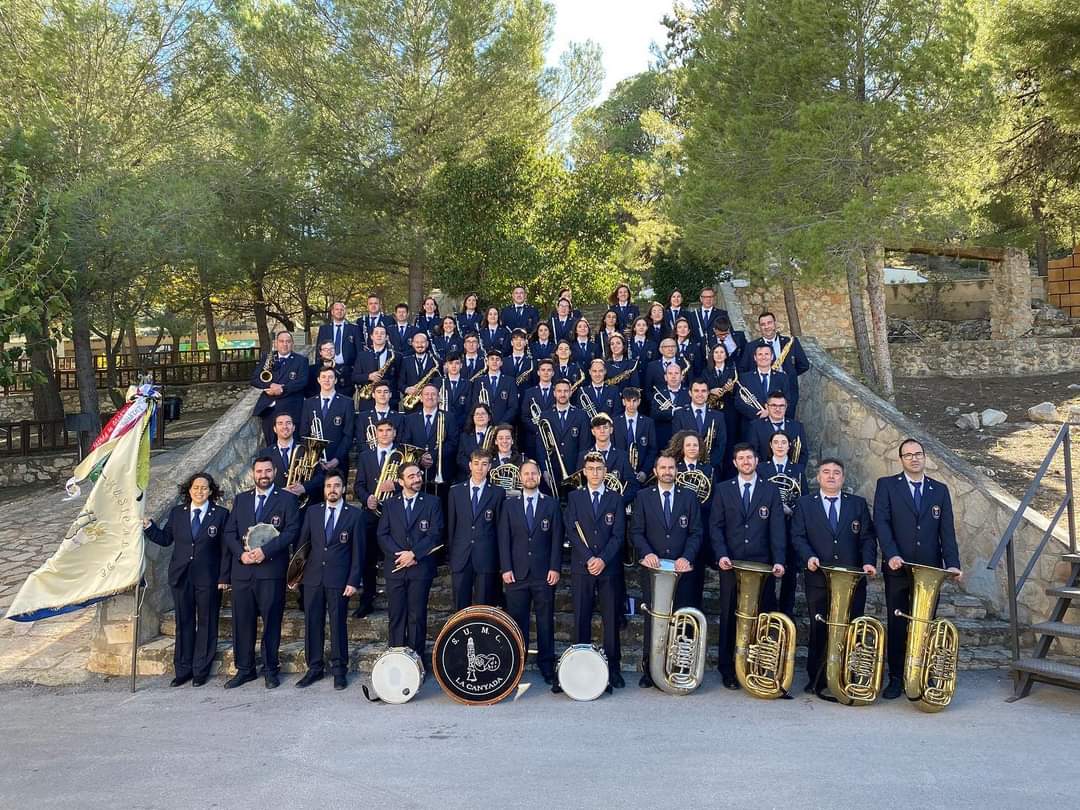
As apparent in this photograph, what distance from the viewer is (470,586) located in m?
5.88

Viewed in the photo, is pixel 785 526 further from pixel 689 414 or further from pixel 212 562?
pixel 212 562

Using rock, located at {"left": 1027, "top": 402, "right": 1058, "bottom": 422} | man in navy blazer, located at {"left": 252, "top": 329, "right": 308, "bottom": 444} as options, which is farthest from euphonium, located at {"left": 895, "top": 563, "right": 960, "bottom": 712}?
rock, located at {"left": 1027, "top": 402, "right": 1058, "bottom": 422}

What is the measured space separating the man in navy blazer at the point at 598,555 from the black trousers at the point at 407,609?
1.06 meters

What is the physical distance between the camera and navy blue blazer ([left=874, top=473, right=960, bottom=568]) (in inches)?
214

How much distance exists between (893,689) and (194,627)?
4757 millimetres

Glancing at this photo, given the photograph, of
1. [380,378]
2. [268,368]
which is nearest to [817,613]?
[380,378]

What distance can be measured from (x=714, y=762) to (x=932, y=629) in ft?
5.50

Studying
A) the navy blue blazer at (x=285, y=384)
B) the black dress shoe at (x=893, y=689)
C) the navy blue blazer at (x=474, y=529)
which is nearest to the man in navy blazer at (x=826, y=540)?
the black dress shoe at (x=893, y=689)

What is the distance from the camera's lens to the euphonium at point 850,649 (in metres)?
5.10

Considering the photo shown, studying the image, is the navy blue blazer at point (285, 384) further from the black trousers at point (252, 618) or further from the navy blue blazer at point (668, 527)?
the navy blue blazer at point (668, 527)

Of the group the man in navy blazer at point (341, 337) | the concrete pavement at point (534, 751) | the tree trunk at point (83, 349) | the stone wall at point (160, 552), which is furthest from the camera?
the tree trunk at point (83, 349)

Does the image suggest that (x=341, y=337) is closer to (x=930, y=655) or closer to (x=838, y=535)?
(x=838, y=535)

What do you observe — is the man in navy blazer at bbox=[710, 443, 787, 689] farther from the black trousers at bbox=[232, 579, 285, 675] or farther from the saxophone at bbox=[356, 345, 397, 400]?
the saxophone at bbox=[356, 345, 397, 400]

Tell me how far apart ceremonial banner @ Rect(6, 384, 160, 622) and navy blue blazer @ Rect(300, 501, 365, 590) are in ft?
4.00
